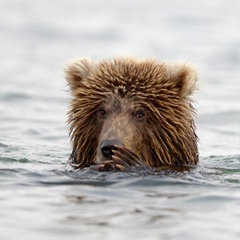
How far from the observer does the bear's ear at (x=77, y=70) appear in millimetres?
13398

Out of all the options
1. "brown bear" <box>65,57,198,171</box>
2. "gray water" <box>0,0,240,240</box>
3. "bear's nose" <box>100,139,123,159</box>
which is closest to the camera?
"gray water" <box>0,0,240,240</box>

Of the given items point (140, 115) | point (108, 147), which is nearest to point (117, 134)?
point (108, 147)

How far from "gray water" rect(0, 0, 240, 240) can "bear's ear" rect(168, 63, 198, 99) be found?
0.98 metres

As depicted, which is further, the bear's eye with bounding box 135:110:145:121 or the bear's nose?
the bear's eye with bounding box 135:110:145:121

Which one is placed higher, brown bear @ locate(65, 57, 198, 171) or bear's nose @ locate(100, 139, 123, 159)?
brown bear @ locate(65, 57, 198, 171)

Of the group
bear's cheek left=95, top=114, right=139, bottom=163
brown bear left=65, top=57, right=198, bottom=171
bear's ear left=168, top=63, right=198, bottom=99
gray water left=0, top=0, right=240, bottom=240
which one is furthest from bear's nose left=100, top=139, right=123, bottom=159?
bear's ear left=168, top=63, right=198, bottom=99

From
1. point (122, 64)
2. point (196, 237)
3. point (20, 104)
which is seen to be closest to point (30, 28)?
point (20, 104)

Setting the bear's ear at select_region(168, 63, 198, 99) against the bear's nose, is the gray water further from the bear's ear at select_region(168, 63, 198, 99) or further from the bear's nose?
the bear's ear at select_region(168, 63, 198, 99)

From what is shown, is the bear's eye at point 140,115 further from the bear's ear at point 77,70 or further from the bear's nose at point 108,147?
the bear's ear at point 77,70

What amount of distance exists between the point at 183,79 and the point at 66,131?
22.3 feet

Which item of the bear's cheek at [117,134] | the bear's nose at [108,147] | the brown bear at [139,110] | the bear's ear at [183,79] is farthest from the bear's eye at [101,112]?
the bear's ear at [183,79]

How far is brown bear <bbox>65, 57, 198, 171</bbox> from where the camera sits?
12719mm

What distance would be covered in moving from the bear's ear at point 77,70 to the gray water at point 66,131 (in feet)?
1.55

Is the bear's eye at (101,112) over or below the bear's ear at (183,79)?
below
